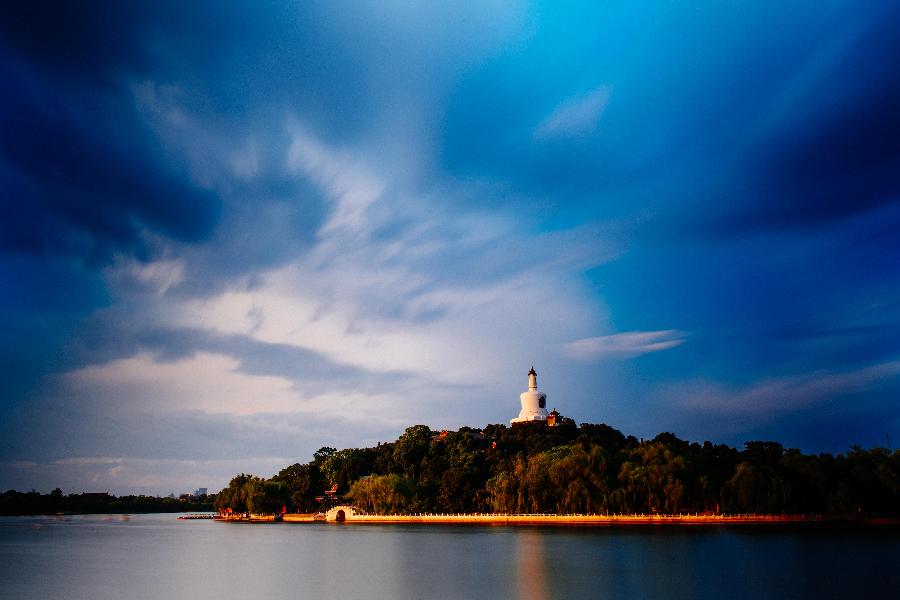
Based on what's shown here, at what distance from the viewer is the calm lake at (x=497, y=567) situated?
2752cm

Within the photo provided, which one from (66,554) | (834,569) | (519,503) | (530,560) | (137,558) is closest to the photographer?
(834,569)

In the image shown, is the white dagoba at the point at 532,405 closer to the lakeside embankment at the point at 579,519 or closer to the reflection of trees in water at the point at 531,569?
the lakeside embankment at the point at 579,519

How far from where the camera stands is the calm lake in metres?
27.5

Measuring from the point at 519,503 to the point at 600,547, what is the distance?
84.3 feet

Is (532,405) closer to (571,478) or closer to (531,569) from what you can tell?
(571,478)

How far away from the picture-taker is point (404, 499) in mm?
78312

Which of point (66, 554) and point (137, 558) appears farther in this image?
point (66, 554)

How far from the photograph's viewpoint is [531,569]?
32.8 metres

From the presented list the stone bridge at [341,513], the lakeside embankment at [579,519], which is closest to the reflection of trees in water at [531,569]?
the lakeside embankment at [579,519]

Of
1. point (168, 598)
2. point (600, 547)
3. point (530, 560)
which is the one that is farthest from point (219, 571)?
point (600, 547)

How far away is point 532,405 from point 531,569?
215 ft

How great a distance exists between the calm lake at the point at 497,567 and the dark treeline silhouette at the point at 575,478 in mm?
3529

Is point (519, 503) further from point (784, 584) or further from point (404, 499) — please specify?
point (784, 584)

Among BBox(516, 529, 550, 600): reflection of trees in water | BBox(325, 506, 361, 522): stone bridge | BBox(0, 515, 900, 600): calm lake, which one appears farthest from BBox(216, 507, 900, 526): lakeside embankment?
BBox(516, 529, 550, 600): reflection of trees in water
